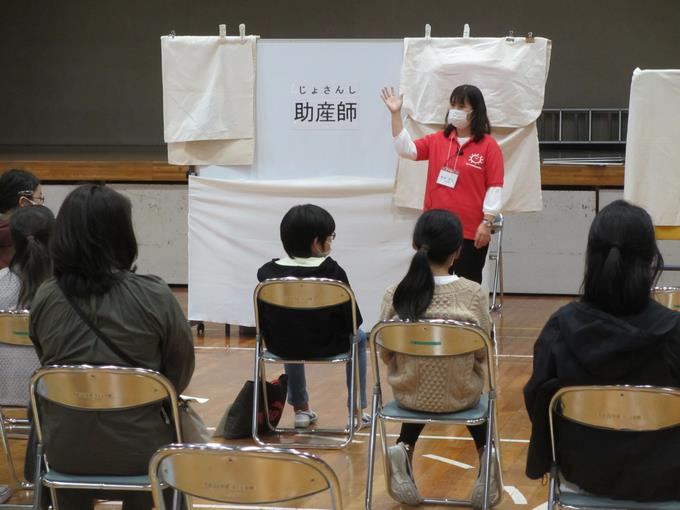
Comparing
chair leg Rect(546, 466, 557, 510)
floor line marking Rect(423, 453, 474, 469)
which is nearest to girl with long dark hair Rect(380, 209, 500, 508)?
floor line marking Rect(423, 453, 474, 469)

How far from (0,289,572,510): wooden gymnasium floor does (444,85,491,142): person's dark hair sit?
1357 mm

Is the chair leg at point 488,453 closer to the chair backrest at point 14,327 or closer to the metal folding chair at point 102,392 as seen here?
the metal folding chair at point 102,392

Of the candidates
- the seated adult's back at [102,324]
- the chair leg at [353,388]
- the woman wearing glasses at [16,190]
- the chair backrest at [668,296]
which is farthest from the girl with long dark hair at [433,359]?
the woman wearing glasses at [16,190]

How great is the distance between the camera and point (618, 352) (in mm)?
2580

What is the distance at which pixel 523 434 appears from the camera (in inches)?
177

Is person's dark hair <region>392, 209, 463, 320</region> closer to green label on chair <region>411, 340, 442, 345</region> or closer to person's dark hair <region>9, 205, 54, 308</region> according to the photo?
green label on chair <region>411, 340, 442, 345</region>

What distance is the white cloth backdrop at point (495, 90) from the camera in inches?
224

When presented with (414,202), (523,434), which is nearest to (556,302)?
(414,202)

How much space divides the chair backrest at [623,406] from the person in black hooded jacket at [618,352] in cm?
3

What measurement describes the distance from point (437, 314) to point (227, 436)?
136 cm

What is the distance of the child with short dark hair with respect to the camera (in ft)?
13.7

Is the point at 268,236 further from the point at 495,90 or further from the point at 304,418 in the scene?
the point at 304,418

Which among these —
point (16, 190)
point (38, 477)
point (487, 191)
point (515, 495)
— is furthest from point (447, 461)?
point (16, 190)

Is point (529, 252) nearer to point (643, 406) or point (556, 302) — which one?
point (556, 302)
